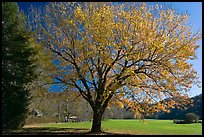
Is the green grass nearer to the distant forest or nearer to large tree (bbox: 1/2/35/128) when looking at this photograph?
large tree (bbox: 1/2/35/128)

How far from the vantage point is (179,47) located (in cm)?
2345

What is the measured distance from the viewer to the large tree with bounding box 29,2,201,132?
23.5 meters

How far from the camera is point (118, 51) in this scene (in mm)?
23953

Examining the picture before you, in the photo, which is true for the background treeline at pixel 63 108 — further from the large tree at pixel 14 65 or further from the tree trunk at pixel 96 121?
the tree trunk at pixel 96 121

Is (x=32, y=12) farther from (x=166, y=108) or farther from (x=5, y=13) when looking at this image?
(x=166, y=108)

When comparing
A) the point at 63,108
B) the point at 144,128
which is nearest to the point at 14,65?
the point at 63,108

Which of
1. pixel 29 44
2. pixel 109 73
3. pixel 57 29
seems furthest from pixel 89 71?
pixel 29 44

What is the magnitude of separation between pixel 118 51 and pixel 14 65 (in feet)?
32.3

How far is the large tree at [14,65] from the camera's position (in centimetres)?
2628

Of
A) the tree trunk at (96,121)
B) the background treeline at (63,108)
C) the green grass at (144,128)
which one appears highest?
the background treeline at (63,108)

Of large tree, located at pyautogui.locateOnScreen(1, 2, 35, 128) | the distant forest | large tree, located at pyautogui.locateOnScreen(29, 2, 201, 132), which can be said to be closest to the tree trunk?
large tree, located at pyautogui.locateOnScreen(29, 2, 201, 132)

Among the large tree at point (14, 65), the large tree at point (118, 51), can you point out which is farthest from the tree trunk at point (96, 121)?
the large tree at point (14, 65)

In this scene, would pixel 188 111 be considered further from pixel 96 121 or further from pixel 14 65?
pixel 14 65

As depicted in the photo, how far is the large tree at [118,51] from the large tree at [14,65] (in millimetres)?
1752
